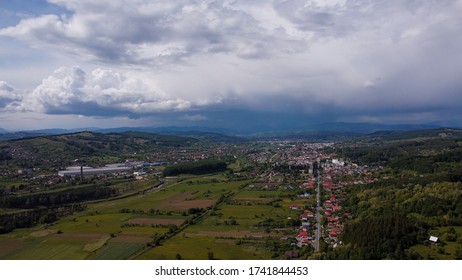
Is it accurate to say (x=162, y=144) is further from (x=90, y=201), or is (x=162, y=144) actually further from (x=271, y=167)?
(x=90, y=201)

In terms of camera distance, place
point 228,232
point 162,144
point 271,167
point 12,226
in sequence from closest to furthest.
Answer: point 228,232 → point 12,226 → point 271,167 → point 162,144

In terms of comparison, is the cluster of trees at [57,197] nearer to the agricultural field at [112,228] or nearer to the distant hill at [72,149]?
the agricultural field at [112,228]

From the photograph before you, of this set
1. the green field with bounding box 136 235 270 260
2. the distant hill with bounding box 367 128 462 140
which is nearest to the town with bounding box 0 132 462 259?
the green field with bounding box 136 235 270 260

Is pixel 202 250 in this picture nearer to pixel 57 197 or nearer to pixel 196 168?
pixel 57 197

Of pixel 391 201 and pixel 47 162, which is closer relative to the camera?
pixel 391 201

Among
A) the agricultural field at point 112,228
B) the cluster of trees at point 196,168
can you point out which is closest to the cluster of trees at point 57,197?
the agricultural field at point 112,228

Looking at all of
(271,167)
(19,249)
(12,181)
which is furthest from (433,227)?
(12,181)
